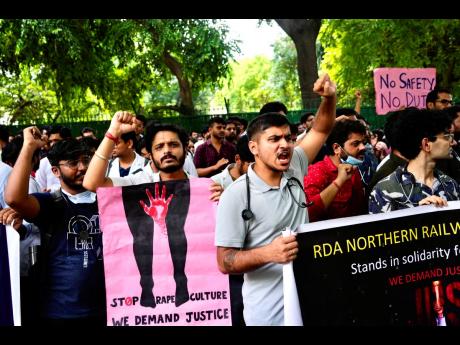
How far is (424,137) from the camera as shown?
3902 mm

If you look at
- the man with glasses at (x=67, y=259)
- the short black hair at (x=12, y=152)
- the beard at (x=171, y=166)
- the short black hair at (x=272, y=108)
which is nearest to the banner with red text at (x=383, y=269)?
the beard at (x=171, y=166)

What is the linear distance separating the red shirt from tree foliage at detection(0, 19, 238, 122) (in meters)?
13.4

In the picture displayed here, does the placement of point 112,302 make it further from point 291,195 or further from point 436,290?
point 436,290

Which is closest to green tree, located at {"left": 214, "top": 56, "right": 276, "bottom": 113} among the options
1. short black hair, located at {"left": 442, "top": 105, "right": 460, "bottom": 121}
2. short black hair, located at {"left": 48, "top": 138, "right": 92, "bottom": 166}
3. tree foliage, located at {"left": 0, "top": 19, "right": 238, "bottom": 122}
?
tree foliage, located at {"left": 0, "top": 19, "right": 238, "bottom": 122}

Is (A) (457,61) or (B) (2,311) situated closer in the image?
(B) (2,311)

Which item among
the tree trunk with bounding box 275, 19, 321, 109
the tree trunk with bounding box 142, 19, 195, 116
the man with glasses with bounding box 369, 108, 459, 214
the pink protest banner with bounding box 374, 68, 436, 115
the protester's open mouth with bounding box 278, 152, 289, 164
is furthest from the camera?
the tree trunk with bounding box 275, 19, 321, 109

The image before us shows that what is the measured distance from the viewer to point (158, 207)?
14.1ft

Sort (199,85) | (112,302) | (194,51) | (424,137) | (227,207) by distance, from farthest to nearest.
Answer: (199,85) → (194,51) → (112,302) → (424,137) → (227,207)

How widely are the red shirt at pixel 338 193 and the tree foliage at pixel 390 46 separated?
48.0 feet

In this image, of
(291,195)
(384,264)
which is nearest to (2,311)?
(291,195)

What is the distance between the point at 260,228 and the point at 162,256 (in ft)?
3.47

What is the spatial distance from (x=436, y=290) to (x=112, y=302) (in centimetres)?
190

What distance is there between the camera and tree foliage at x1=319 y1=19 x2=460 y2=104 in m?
18.9

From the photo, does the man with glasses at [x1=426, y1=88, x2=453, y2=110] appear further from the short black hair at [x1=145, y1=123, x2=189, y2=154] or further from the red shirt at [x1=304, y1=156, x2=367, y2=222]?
the short black hair at [x1=145, y1=123, x2=189, y2=154]
